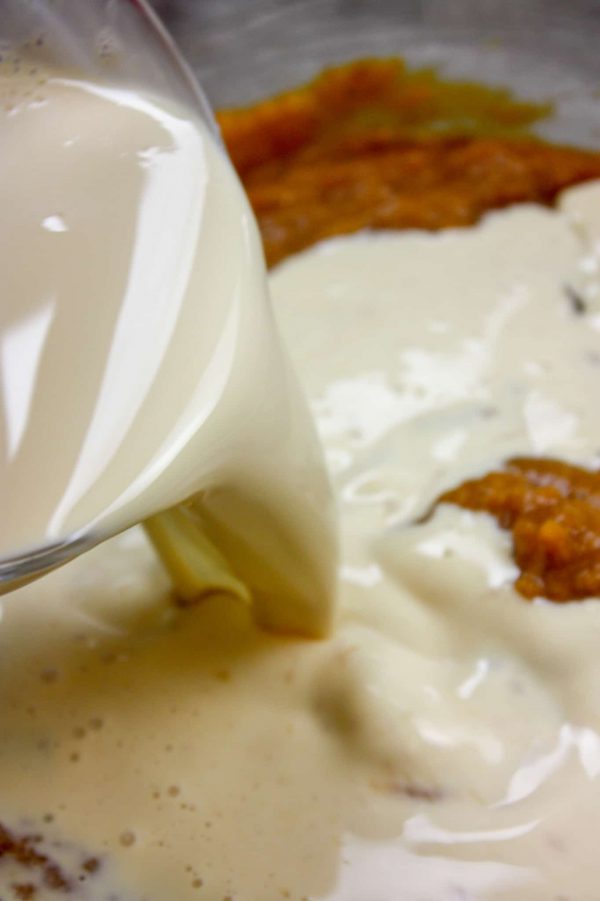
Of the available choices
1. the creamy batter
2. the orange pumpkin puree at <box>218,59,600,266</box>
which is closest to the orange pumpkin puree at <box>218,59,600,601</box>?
the orange pumpkin puree at <box>218,59,600,266</box>

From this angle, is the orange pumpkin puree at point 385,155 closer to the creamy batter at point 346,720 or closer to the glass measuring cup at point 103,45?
the creamy batter at point 346,720

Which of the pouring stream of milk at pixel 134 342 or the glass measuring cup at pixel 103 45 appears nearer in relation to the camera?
the pouring stream of milk at pixel 134 342

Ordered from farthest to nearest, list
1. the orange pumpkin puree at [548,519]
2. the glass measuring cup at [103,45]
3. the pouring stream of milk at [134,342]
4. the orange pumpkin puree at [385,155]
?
the orange pumpkin puree at [385,155] < the orange pumpkin puree at [548,519] < the glass measuring cup at [103,45] < the pouring stream of milk at [134,342]

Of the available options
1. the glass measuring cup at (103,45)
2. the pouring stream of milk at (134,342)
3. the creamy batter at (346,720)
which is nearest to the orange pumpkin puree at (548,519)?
the creamy batter at (346,720)

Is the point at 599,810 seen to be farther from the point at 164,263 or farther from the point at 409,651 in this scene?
the point at 164,263

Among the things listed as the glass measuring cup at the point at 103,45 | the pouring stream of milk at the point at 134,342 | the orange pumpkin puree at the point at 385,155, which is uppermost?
the glass measuring cup at the point at 103,45

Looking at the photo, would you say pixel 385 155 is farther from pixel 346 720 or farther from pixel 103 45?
pixel 346 720

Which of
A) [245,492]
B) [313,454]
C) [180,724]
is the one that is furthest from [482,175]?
[180,724]
